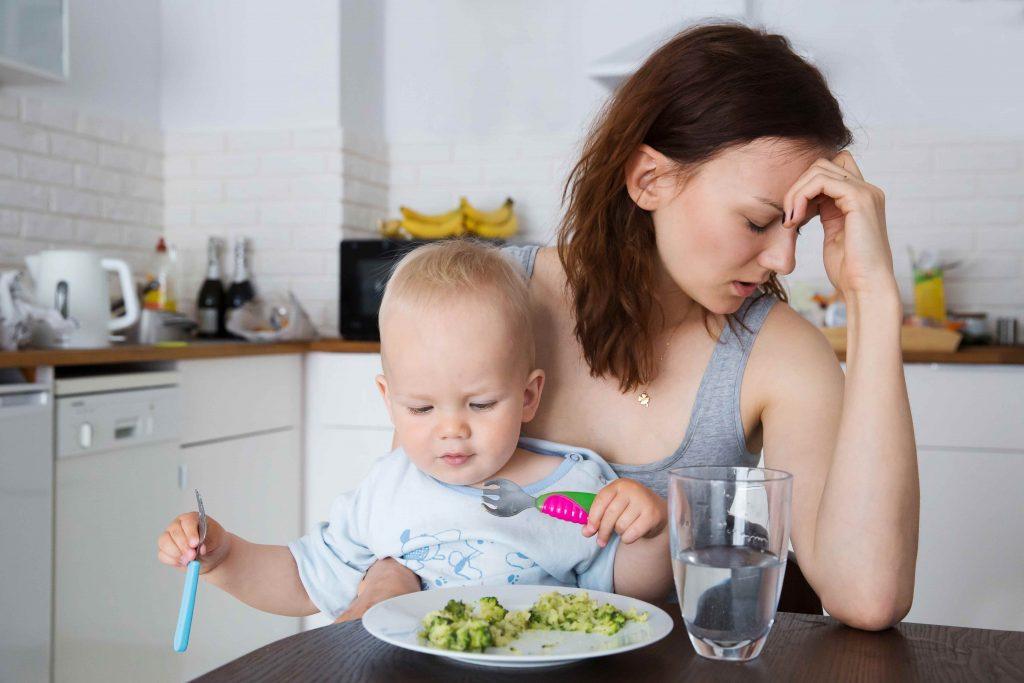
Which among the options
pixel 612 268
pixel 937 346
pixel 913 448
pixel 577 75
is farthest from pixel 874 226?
pixel 577 75

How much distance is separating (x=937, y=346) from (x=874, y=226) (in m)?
2.01

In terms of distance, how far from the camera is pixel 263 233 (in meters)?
3.69

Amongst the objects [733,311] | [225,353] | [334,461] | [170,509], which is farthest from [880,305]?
[334,461]

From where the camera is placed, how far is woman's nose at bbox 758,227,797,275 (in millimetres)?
1189

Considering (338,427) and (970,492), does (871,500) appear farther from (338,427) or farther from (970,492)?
(338,427)

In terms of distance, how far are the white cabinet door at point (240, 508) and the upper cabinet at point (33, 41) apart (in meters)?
1.02

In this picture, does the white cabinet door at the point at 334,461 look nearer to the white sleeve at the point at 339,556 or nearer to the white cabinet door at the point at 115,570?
the white cabinet door at the point at 115,570

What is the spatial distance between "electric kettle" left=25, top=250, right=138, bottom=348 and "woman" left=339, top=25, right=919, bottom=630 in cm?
153

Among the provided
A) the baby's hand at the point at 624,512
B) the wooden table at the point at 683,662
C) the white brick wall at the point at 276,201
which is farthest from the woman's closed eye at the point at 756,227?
the white brick wall at the point at 276,201

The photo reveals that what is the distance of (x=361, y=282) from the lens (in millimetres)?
3424

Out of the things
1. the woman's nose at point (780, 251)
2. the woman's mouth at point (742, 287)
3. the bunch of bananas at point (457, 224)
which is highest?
the bunch of bananas at point (457, 224)

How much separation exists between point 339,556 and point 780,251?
59cm

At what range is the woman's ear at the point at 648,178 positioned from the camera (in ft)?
4.13

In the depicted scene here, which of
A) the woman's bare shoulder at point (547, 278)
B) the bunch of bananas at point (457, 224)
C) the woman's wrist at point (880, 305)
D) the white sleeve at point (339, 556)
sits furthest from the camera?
the bunch of bananas at point (457, 224)
